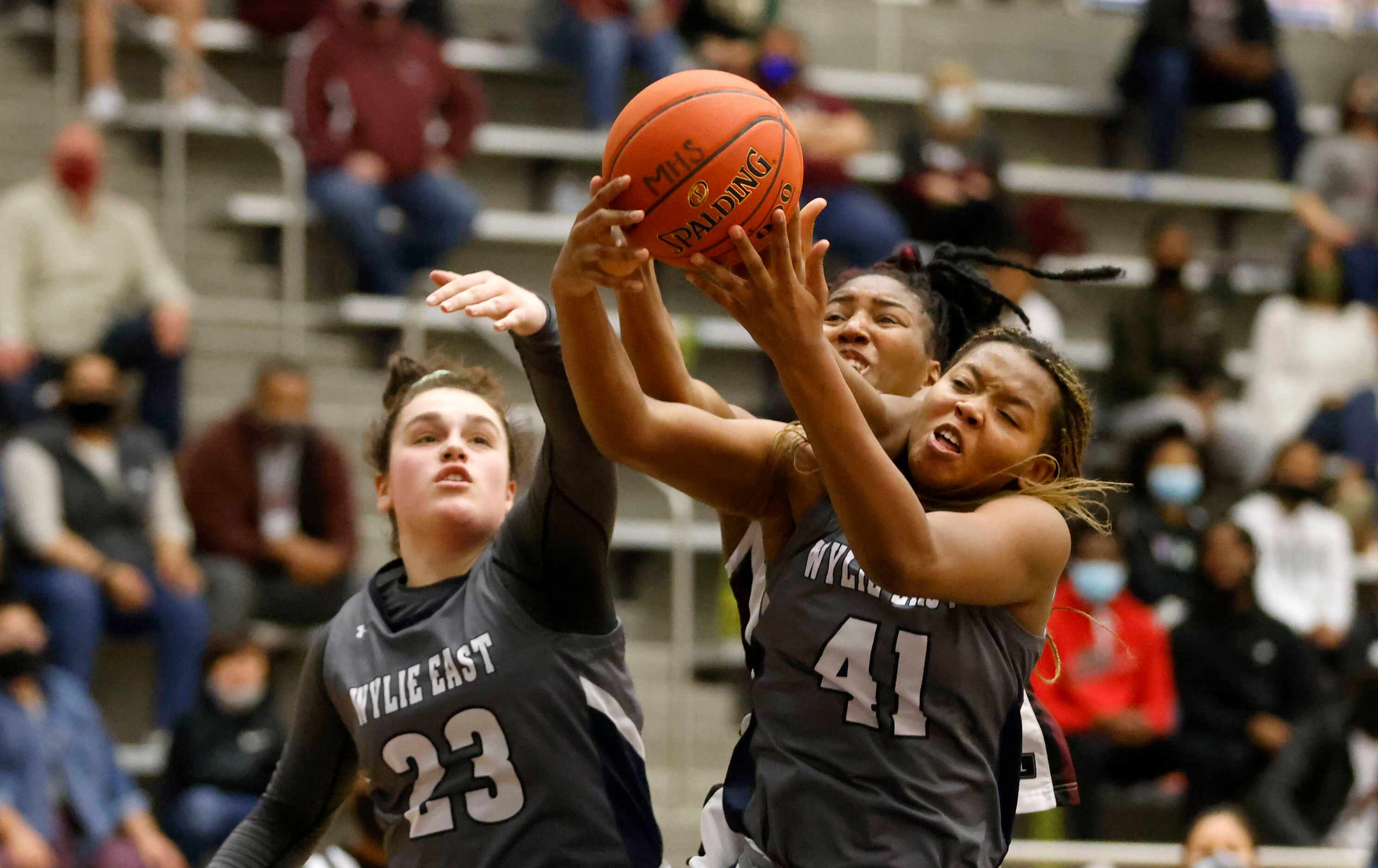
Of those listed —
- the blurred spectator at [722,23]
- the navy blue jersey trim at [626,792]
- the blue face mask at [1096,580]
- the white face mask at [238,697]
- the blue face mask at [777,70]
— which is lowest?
the white face mask at [238,697]

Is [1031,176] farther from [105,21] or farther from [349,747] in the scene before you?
[349,747]

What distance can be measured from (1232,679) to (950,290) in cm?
476

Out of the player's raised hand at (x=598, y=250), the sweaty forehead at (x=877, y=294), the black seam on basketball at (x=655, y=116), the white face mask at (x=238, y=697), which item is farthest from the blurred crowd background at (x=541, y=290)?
the black seam on basketball at (x=655, y=116)

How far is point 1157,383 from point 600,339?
6864 millimetres

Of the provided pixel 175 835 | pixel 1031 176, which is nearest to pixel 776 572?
pixel 175 835

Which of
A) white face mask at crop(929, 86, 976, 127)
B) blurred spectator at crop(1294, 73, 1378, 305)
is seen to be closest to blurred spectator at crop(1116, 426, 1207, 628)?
white face mask at crop(929, 86, 976, 127)

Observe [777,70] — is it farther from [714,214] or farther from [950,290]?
[714,214]

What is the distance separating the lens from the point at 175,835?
253 inches

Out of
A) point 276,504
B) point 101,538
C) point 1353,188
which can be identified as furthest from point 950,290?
point 1353,188

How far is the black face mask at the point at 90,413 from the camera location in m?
7.01

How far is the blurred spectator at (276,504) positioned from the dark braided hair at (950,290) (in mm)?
4209

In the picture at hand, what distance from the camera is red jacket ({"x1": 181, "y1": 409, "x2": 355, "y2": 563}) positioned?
7145 millimetres

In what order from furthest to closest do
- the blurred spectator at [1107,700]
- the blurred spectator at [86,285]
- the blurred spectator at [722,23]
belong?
the blurred spectator at [722,23] → the blurred spectator at [86,285] → the blurred spectator at [1107,700]

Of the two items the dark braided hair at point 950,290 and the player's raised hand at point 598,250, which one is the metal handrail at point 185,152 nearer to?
the dark braided hair at point 950,290
